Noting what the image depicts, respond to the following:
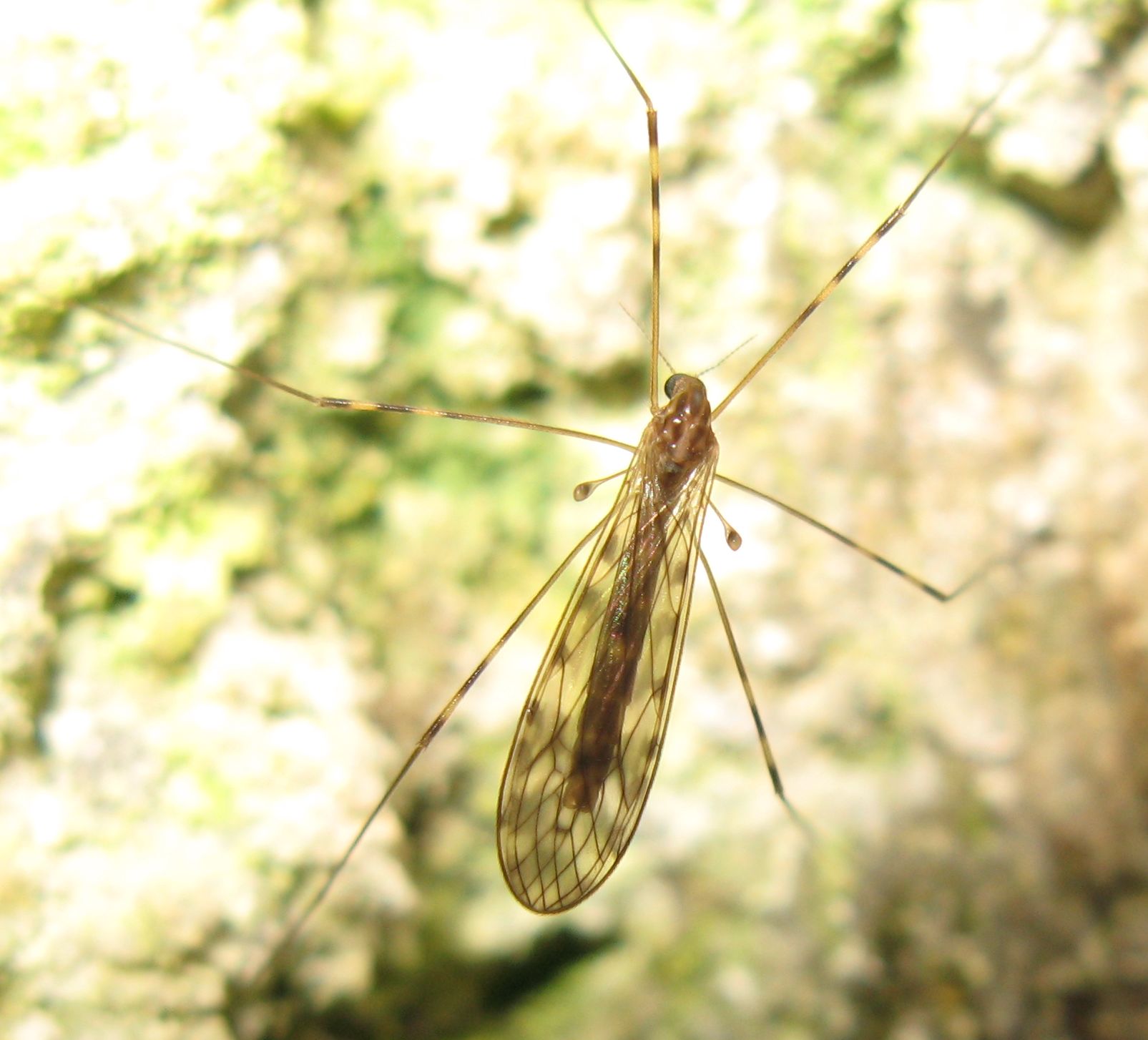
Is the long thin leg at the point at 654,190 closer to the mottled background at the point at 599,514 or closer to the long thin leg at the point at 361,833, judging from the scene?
the mottled background at the point at 599,514

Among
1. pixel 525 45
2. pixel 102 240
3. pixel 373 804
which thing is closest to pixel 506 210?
pixel 525 45

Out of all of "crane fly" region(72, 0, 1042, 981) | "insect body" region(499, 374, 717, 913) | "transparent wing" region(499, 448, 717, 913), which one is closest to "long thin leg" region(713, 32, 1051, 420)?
"crane fly" region(72, 0, 1042, 981)

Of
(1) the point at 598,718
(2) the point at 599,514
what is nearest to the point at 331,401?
(2) the point at 599,514

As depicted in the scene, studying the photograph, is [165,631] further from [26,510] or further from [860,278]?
[860,278]

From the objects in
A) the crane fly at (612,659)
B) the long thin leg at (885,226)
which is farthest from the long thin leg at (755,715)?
the long thin leg at (885,226)

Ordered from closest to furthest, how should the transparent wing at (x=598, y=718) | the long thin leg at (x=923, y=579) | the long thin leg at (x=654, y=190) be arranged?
the transparent wing at (x=598, y=718) < the long thin leg at (x=654, y=190) < the long thin leg at (x=923, y=579)

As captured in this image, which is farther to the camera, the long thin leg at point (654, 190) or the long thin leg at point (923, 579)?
the long thin leg at point (923, 579)
